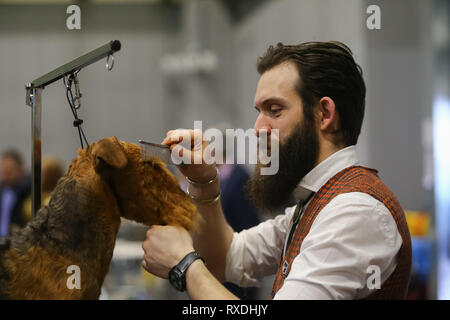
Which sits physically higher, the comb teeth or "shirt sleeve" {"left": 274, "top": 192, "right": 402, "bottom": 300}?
the comb teeth

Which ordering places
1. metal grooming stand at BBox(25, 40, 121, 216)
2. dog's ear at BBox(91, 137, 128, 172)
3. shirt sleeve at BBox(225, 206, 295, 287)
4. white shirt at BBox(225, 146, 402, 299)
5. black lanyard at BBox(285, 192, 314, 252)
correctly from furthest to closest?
shirt sleeve at BBox(225, 206, 295, 287) → black lanyard at BBox(285, 192, 314, 252) → metal grooming stand at BBox(25, 40, 121, 216) → dog's ear at BBox(91, 137, 128, 172) → white shirt at BBox(225, 146, 402, 299)

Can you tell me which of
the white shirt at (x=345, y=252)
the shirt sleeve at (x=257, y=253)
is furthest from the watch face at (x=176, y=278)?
the shirt sleeve at (x=257, y=253)

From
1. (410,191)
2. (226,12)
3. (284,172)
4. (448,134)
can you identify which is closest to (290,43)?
(284,172)

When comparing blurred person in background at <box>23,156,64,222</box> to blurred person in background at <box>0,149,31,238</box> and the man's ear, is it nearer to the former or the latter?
blurred person in background at <box>0,149,31,238</box>

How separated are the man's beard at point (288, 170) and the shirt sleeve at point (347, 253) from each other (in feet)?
0.73

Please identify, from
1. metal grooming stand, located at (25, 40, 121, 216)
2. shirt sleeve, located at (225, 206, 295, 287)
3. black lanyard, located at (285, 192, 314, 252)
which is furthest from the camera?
shirt sleeve, located at (225, 206, 295, 287)

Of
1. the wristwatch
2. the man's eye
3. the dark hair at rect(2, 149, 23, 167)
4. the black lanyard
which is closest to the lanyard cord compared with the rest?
the wristwatch

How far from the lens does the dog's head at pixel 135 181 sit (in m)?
1.31

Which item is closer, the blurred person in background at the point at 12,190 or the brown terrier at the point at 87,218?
the brown terrier at the point at 87,218

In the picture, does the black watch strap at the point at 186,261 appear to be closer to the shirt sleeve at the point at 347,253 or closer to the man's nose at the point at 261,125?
the shirt sleeve at the point at 347,253

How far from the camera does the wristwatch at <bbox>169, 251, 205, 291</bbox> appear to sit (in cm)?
129

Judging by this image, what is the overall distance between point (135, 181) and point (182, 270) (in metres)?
0.28

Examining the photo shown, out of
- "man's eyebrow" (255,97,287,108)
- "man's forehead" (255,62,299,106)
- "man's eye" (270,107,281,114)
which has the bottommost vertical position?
"man's eye" (270,107,281,114)
